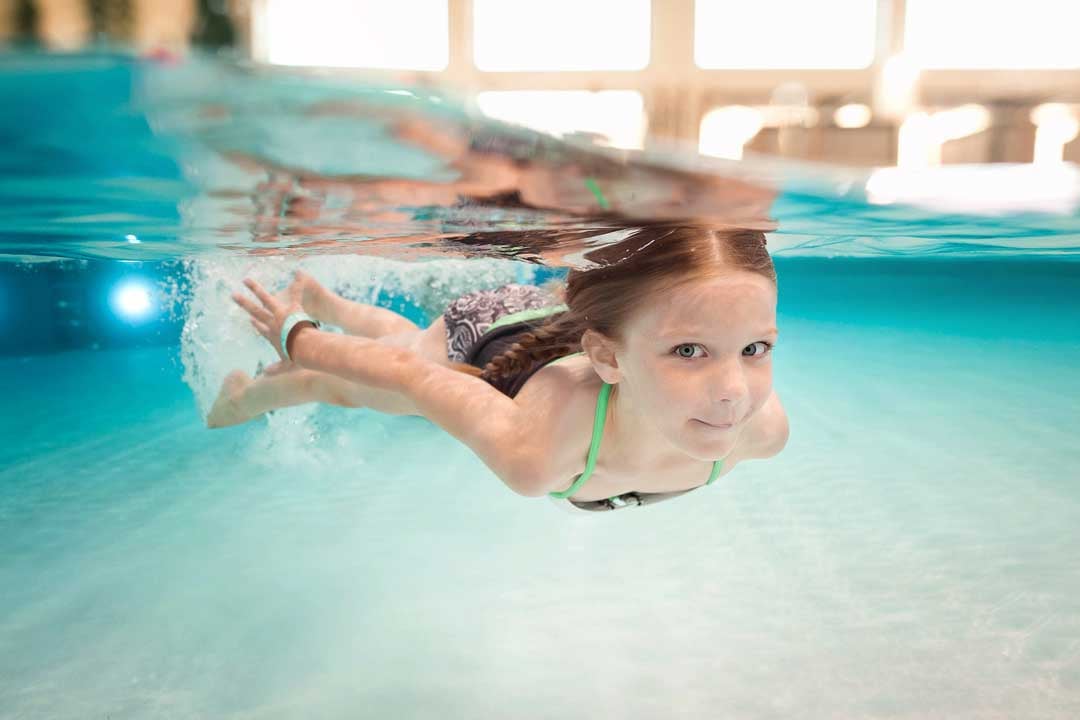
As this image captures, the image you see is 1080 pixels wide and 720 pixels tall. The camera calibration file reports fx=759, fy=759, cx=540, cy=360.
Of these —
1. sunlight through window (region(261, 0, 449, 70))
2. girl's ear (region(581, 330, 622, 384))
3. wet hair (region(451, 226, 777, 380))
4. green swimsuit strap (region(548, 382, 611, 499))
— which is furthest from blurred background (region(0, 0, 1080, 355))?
green swimsuit strap (region(548, 382, 611, 499))

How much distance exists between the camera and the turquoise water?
3441mm

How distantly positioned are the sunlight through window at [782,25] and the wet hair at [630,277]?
7.22 feet

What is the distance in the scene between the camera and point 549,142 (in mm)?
2393

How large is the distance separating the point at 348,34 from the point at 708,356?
4.87ft

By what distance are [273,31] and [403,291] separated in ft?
30.5

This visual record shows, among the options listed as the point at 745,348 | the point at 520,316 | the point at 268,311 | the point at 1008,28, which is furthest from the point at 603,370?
the point at 1008,28

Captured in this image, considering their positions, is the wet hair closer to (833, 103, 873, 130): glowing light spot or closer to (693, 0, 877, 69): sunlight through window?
(693, 0, 877, 69): sunlight through window

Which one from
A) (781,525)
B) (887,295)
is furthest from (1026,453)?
(887,295)

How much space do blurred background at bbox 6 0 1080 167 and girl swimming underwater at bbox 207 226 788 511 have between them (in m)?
0.51

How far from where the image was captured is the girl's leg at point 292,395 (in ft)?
12.8

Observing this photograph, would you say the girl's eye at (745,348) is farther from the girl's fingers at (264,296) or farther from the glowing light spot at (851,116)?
the glowing light spot at (851,116)

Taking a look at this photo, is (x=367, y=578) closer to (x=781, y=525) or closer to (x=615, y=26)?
(x=781, y=525)

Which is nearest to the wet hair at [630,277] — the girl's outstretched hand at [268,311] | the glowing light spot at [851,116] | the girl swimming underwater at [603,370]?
the girl swimming underwater at [603,370]

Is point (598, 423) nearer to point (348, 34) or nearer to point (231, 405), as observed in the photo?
point (348, 34)
